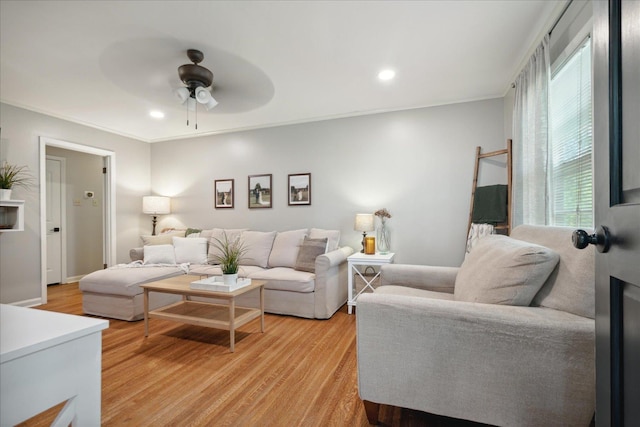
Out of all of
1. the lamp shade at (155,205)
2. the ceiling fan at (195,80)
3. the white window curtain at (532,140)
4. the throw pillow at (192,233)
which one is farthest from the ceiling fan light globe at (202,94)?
the lamp shade at (155,205)

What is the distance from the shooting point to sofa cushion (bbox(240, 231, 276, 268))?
12.3 ft

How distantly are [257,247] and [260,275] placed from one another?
0.61m

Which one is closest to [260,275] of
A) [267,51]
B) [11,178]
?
[267,51]

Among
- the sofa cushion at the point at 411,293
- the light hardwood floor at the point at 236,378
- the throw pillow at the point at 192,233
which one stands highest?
the throw pillow at the point at 192,233

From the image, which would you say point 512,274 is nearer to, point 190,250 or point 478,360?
point 478,360

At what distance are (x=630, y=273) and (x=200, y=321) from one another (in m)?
2.56

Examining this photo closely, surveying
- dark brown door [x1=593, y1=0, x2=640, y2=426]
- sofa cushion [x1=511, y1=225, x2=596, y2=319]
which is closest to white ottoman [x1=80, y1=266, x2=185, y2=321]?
sofa cushion [x1=511, y1=225, x2=596, y2=319]

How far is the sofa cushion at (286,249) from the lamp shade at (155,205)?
2.30 metres

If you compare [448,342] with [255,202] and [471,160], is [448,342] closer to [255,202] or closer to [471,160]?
[471,160]

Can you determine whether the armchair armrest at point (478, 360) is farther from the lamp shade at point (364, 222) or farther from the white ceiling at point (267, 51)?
the lamp shade at point (364, 222)

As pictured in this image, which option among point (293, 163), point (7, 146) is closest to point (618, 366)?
point (293, 163)

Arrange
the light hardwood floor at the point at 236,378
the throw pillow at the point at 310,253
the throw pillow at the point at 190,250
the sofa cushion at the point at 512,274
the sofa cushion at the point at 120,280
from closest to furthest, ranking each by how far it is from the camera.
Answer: the sofa cushion at the point at 512,274, the light hardwood floor at the point at 236,378, the sofa cushion at the point at 120,280, the throw pillow at the point at 310,253, the throw pillow at the point at 190,250

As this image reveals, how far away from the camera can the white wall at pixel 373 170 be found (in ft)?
11.4

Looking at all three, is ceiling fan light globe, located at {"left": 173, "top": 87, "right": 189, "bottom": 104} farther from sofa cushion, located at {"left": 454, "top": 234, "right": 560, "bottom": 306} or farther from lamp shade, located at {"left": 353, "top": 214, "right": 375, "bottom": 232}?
sofa cushion, located at {"left": 454, "top": 234, "right": 560, "bottom": 306}
